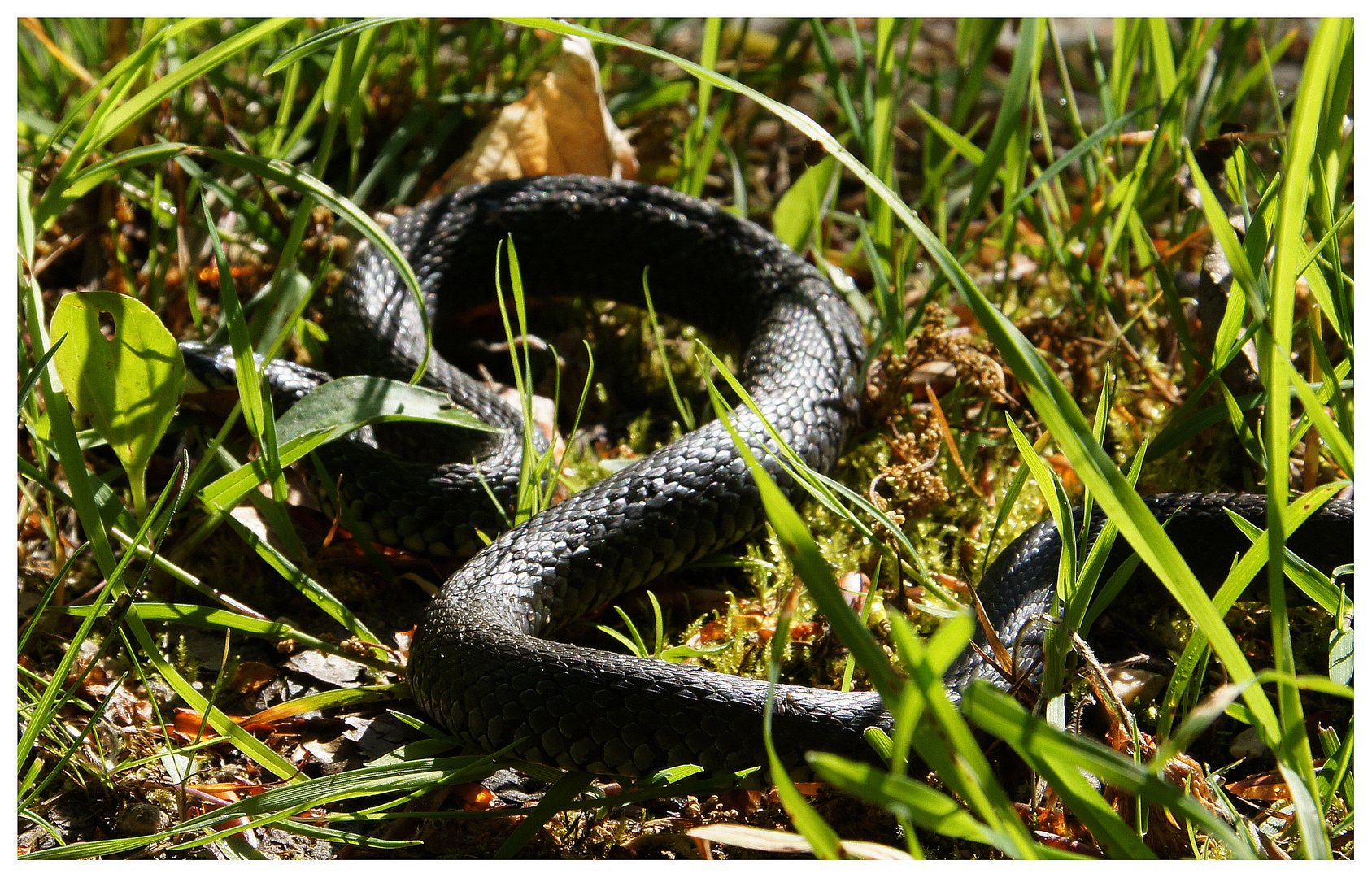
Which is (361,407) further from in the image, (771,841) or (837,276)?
(837,276)

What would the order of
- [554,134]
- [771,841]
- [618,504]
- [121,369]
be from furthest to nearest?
[554,134] < [618,504] < [121,369] < [771,841]

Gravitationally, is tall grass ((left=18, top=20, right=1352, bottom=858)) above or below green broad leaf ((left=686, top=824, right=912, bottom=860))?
above

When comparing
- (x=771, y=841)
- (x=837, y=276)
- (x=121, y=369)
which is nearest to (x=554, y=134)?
(x=837, y=276)

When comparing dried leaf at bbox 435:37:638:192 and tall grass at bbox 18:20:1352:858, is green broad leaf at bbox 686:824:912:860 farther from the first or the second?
dried leaf at bbox 435:37:638:192

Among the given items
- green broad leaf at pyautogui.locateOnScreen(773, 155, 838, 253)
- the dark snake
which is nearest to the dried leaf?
the dark snake

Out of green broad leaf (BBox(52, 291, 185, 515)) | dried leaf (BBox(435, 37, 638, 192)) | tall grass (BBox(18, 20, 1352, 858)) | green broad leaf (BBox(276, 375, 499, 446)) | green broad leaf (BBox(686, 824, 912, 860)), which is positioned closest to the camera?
tall grass (BBox(18, 20, 1352, 858))

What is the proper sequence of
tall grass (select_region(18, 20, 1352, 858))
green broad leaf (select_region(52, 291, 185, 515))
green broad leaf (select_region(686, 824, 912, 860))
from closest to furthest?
1. tall grass (select_region(18, 20, 1352, 858))
2. green broad leaf (select_region(686, 824, 912, 860))
3. green broad leaf (select_region(52, 291, 185, 515))

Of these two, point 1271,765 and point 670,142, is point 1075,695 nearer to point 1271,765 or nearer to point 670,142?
point 1271,765

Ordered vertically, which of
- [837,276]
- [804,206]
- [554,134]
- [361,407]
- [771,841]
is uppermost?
[554,134]
